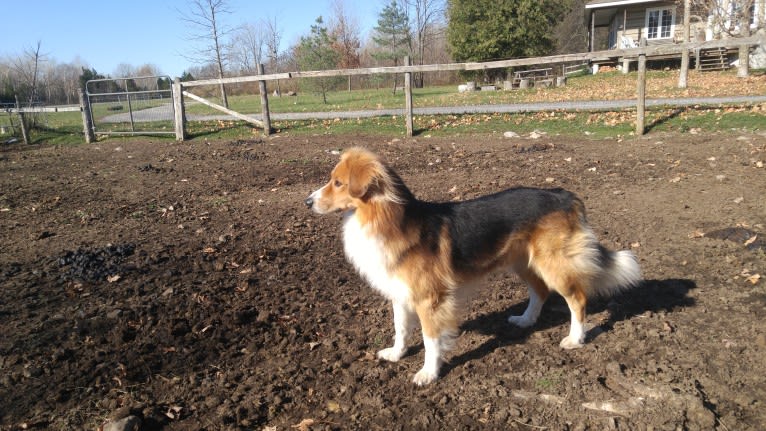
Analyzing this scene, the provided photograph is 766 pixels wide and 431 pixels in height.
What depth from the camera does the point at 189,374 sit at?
385 cm

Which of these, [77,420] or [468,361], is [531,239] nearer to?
[468,361]

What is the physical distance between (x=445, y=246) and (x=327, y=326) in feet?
5.07

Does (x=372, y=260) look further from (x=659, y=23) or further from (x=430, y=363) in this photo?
(x=659, y=23)

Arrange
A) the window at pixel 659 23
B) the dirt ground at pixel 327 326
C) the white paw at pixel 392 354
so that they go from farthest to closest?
the window at pixel 659 23 < the white paw at pixel 392 354 < the dirt ground at pixel 327 326

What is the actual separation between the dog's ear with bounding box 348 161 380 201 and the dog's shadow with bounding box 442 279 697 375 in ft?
5.31

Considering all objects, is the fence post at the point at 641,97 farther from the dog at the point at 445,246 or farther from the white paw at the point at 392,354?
the white paw at the point at 392,354

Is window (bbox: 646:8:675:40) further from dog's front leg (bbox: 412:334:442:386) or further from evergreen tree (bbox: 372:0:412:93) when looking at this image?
dog's front leg (bbox: 412:334:442:386)

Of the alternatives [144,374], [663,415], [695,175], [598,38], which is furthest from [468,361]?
[598,38]

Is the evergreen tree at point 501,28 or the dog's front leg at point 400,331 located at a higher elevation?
the evergreen tree at point 501,28

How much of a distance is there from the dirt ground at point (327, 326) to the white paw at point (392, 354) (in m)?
0.08

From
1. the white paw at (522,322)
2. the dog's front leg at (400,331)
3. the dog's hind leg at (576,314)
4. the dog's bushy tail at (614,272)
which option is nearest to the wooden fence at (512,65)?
the dog's bushy tail at (614,272)

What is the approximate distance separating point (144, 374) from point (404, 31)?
55.5 metres

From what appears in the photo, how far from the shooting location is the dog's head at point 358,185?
353 centimetres

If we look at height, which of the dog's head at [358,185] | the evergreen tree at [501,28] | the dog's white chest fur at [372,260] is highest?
the evergreen tree at [501,28]
